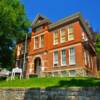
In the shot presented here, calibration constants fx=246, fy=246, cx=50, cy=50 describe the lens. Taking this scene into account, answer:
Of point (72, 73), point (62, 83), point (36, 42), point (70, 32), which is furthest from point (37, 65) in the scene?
point (62, 83)

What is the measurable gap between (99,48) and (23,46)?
49.3 feet

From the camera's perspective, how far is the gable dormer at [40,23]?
35312 millimetres

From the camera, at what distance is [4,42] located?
33.1 metres

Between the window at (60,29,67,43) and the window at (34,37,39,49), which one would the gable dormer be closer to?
the window at (34,37,39,49)

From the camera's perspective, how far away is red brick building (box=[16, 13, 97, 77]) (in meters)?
30.2

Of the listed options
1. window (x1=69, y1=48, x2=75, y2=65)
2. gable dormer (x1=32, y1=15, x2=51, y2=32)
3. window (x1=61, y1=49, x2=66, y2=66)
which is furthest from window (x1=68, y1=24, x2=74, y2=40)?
gable dormer (x1=32, y1=15, x2=51, y2=32)

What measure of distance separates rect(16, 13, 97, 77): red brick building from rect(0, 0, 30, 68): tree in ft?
8.27

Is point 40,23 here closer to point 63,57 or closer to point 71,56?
point 63,57

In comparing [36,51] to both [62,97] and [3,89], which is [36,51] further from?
[62,97]

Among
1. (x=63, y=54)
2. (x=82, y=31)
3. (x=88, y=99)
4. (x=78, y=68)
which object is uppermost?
(x=82, y=31)

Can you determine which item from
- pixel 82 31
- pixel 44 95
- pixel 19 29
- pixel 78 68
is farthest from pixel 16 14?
pixel 44 95

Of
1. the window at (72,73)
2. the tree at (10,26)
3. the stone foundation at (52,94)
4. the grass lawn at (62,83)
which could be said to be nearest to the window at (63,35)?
the window at (72,73)

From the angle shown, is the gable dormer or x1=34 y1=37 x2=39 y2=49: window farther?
x1=34 y1=37 x2=39 y2=49: window

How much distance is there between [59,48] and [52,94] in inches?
735
